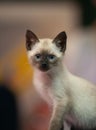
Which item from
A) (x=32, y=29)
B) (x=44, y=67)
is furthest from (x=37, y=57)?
(x=32, y=29)

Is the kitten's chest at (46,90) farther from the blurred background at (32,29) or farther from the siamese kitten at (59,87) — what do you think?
the blurred background at (32,29)

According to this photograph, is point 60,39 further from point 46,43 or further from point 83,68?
point 83,68

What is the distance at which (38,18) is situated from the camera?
3443mm

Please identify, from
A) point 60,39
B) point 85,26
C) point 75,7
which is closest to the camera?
point 60,39

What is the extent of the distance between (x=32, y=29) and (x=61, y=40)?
2.53m

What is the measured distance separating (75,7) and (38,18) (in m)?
0.35

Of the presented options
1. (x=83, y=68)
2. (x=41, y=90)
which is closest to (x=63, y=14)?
(x=83, y=68)

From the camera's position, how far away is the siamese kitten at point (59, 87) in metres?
0.75

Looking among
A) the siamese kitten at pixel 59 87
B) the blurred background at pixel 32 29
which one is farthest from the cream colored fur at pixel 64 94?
the blurred background at pixel 32 29

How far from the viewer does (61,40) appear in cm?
74

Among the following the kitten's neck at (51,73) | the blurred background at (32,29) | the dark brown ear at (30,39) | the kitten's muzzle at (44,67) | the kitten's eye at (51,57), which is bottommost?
the blurred background at (32,29)

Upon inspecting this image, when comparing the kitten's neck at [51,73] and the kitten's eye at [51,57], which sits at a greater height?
the kitten's eye at [51,57]

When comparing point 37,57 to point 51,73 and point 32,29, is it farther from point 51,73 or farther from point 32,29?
point 32,29

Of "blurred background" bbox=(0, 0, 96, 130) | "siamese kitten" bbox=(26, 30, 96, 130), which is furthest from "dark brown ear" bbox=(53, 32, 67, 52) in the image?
"blurred background" bbox=(0, 0, 96, 130)
